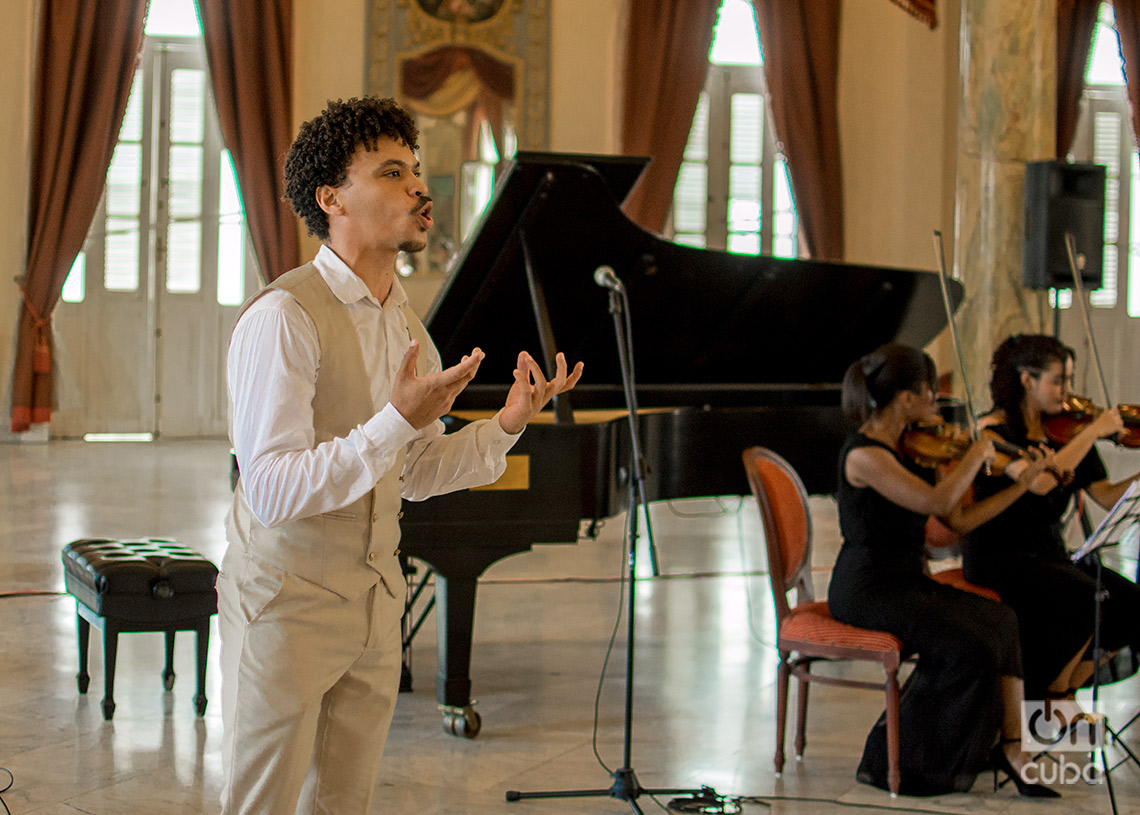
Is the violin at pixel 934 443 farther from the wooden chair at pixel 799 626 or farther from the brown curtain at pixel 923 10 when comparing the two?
the brown curtain at pixel 923 10

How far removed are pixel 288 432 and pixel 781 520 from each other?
2.01 metres

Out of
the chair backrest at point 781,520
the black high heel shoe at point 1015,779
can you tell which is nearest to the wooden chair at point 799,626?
the chair backrest at point 781,520

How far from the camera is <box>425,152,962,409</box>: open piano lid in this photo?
12.9ft

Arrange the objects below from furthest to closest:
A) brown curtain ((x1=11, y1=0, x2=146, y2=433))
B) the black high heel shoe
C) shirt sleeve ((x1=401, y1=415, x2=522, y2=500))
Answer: brown curtain ((x1=11, y1=0, x2=146, y2=433)) → the black high heel shoe → shirt sleeve ((x1=401, y1=415, x2=522, y2=500))

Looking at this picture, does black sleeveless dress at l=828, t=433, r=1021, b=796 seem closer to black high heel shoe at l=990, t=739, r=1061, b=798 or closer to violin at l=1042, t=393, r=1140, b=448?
black high heel shoe at l=990, t=739, r=1061, b=798

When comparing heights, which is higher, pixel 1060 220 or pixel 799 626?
pixel 1060 220

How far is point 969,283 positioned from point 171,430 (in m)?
6.28

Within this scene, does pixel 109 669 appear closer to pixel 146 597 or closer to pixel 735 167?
pixel 146 597

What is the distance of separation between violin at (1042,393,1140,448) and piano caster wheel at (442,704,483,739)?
1930 mm

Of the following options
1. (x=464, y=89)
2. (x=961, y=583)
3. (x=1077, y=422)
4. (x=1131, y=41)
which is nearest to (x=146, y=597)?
(x=961, y=583)

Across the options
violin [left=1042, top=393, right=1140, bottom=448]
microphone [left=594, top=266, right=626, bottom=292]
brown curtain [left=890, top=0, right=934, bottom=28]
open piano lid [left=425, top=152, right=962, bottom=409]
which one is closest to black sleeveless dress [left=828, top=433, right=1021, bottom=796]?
violin [left=1042, top=393, right=1140, bottom=448]

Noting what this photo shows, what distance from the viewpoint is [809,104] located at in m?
9.98

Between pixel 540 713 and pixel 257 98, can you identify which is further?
pixel 257 98

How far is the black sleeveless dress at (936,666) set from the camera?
3.07m
